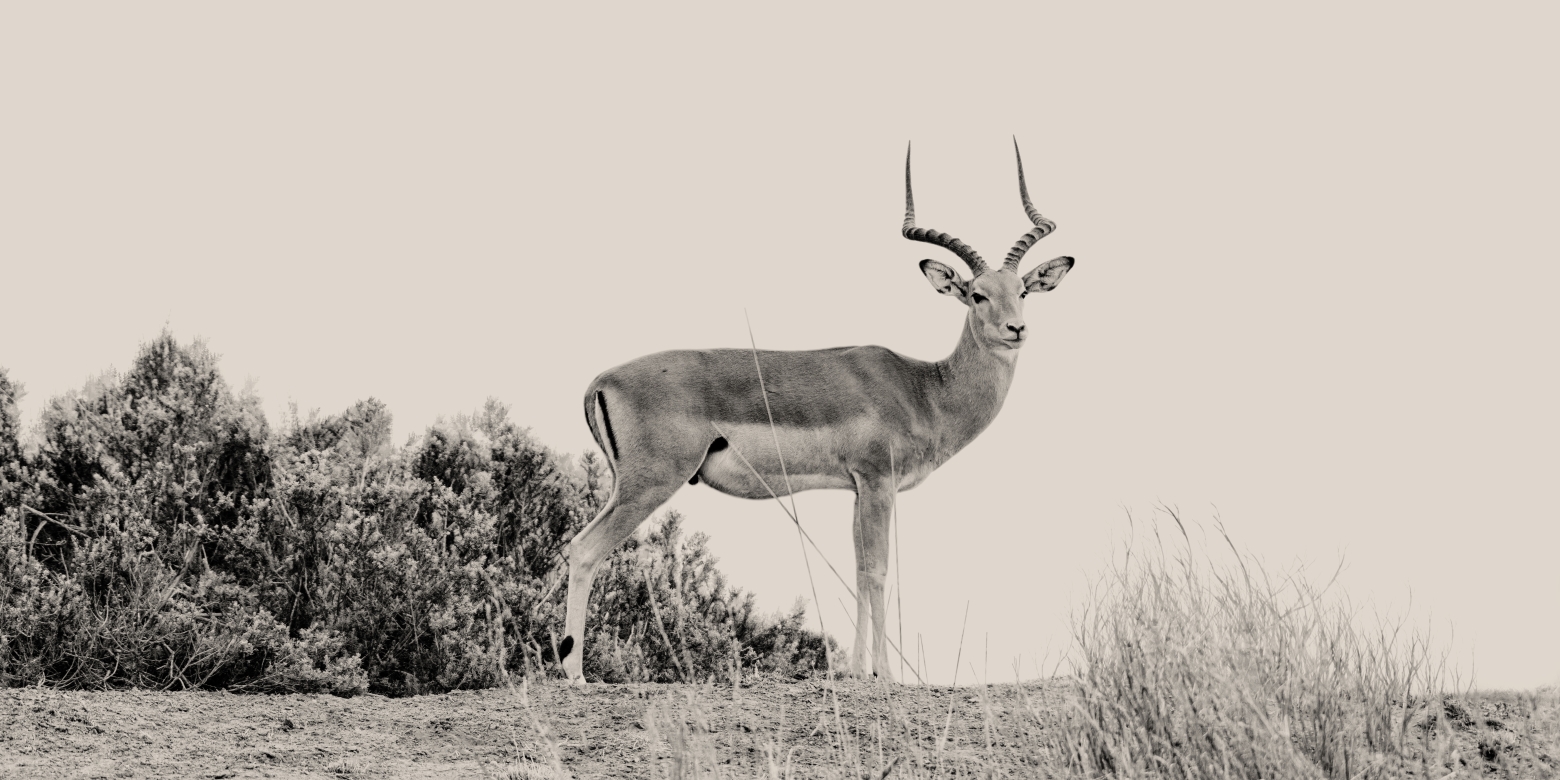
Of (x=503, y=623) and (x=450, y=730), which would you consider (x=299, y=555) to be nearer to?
(x=503, y=623)

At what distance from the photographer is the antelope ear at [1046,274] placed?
973cm

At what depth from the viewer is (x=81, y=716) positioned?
7.49 m

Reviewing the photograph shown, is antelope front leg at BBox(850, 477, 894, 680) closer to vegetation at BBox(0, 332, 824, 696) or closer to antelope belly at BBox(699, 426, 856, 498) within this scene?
antelope belly at BBox(699, 426, 856, 498)

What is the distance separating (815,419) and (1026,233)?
2.13 meters

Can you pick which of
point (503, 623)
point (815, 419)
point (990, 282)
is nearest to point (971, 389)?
point (990, 282)

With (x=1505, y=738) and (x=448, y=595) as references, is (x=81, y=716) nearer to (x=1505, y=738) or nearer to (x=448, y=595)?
(x=448, y=595)

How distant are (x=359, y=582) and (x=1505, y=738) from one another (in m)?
7.53

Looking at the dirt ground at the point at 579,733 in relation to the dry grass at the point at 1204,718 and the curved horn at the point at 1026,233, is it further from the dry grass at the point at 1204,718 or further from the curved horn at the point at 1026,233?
the curved horn at the point at 1026,233

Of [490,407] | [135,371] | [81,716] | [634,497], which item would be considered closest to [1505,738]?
[634,497]

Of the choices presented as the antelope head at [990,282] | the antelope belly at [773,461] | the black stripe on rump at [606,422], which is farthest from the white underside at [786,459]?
the antelope head at [990,282]

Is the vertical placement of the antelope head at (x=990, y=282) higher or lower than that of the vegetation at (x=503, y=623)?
higher

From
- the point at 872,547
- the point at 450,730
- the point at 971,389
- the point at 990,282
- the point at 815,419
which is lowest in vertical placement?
the point at 450,730

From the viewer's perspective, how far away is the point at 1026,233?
998cm

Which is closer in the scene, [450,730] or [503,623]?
[450,730]
